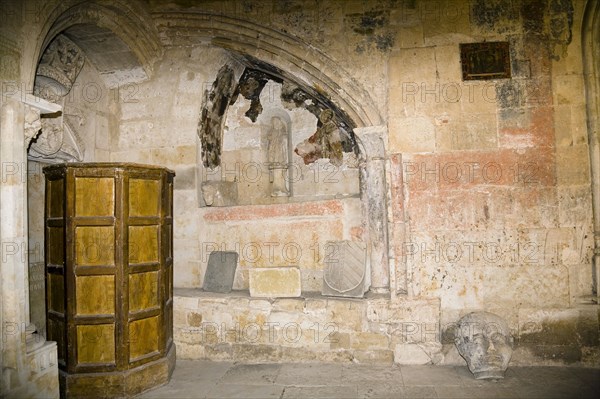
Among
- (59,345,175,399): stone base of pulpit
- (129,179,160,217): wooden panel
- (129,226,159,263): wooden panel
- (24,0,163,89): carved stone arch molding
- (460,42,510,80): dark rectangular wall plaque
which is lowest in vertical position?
(59,345,175,399): stone base of pulpit

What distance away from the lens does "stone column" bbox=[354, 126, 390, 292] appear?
459 cm

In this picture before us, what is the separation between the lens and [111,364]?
3.67m

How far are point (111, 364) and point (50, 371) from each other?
458mm

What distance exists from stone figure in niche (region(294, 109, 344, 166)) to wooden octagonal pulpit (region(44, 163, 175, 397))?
257 centimetres

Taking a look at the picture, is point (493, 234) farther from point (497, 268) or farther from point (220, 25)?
point (220, 25)

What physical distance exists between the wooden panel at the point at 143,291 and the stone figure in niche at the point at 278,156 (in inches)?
92.0

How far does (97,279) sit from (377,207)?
285 centimetres

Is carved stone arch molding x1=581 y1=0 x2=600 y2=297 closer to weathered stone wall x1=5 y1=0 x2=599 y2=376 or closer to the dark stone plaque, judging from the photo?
weathered stone wall x1=5 y1=0 x2=599 y2=376

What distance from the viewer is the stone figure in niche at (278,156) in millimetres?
5918

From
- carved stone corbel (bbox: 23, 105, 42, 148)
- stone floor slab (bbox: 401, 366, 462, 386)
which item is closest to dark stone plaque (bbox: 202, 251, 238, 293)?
stone floor slab (bbox: 401, 366, 462, 386)

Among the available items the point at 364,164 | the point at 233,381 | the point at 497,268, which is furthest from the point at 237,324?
the point at 497,268

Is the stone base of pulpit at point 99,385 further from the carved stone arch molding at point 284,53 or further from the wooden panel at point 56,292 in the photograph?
the carved stone arch molding at point 284,53

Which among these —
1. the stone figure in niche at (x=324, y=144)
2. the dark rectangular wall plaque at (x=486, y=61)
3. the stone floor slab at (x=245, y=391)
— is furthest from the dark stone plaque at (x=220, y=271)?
the dark rectangular wall plaque at (x=486, y=61)

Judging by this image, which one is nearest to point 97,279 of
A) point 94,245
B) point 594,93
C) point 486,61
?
point 94,245
